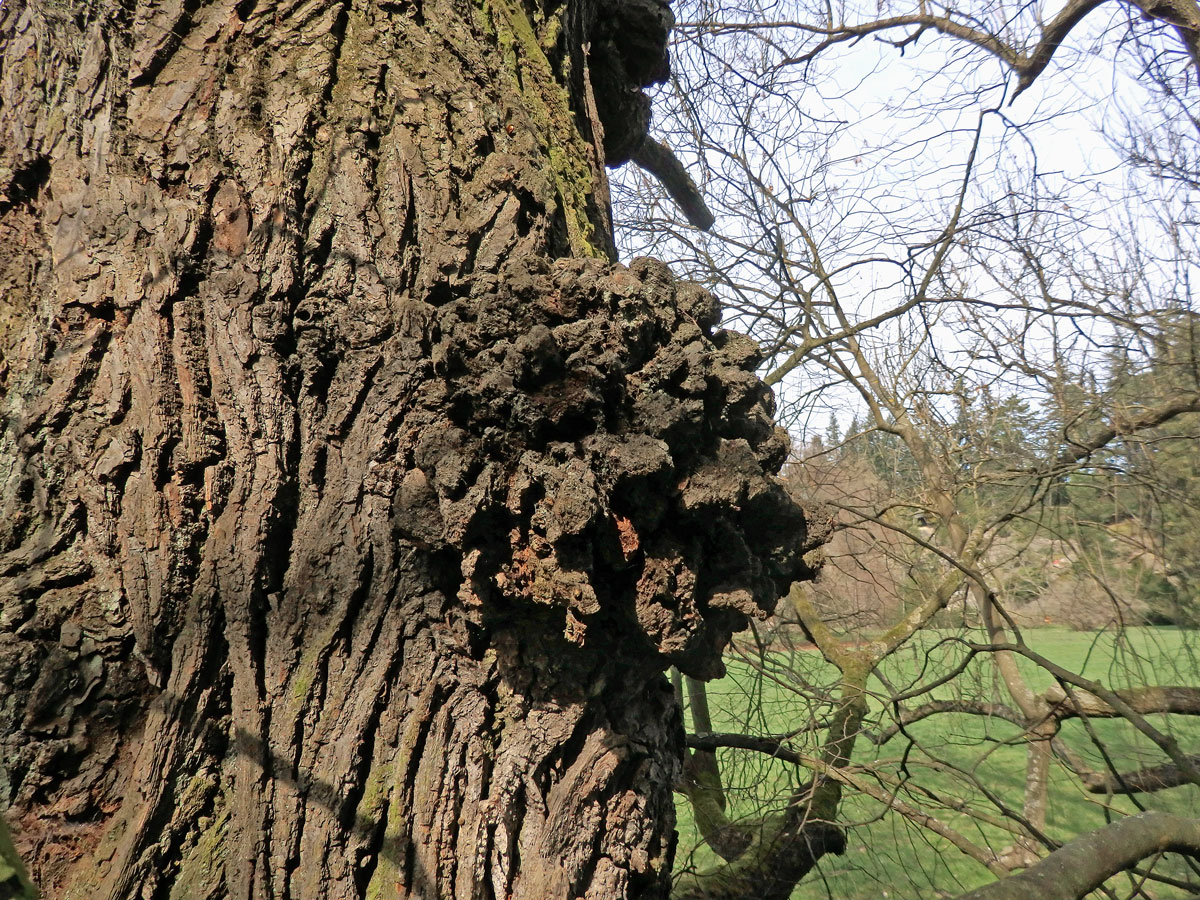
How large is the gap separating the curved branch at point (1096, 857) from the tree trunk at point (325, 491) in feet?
2.15

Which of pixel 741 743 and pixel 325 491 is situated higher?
pixel 325 491

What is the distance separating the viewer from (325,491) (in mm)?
1257

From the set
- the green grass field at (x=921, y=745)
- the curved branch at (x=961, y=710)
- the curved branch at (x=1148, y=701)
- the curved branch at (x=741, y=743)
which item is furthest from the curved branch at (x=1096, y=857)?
the curved branch at (x=961, y=710)

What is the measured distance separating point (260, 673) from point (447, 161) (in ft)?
3.17

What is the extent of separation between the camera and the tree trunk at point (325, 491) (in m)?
1.16

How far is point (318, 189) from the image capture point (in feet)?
4.46

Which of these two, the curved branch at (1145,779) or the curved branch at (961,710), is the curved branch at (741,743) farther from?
the curved branch at (1145,779)

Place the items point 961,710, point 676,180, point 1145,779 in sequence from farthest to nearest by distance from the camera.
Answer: point 676,180
point 961,710
point 1145,779

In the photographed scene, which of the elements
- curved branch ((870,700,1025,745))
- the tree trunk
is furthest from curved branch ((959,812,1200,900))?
curved branch ((870,700,1025,745))

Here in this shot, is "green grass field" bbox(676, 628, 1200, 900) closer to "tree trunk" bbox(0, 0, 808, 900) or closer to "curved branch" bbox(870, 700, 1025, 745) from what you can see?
"curved branch" bbox(870, 700, 1025, 745)

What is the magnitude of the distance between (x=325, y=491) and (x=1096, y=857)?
1.72m

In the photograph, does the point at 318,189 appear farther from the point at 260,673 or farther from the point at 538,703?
the point at 538,703

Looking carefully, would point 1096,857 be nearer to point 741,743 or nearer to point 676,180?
point 741,743

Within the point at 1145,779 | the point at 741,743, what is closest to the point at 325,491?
the point at 741,743
